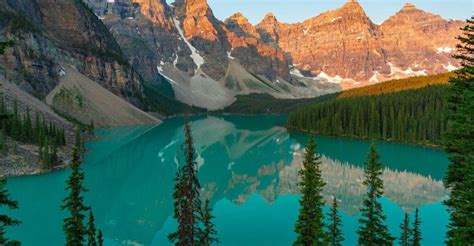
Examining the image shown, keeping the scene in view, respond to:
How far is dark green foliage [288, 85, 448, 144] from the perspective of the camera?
116m

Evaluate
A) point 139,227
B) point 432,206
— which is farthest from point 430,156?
point 139,227

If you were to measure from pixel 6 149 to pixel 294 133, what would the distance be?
99300mm

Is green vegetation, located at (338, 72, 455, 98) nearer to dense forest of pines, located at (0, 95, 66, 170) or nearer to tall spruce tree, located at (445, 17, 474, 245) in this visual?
dense forest of pines, located at (0, 95, 66, 170)

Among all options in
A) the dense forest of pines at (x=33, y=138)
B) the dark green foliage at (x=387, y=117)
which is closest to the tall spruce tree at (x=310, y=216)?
the dense forest of pines at (x=33, y=138)

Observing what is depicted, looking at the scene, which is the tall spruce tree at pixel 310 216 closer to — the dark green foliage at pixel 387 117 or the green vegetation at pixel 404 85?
the dark green foliage at pixel 387 117

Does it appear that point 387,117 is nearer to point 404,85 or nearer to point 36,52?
point 404,85

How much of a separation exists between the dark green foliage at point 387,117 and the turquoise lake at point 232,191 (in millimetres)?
12032

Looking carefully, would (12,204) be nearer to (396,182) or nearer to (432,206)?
(432,206)

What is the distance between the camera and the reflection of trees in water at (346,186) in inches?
2156

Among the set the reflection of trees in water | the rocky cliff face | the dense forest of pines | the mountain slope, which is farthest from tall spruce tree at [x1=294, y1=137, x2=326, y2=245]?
the rocky cliff face

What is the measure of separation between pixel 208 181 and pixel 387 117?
78538 mm

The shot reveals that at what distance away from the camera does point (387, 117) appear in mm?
127062

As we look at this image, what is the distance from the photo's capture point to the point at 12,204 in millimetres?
14930

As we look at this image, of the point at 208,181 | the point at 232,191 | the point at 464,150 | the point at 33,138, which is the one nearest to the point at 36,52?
the point at 33,138
